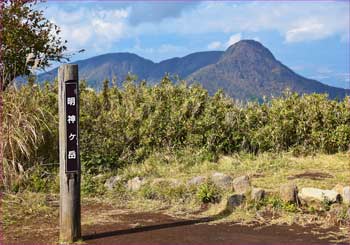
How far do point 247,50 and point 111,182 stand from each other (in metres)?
54.5

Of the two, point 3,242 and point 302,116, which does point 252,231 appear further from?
point 302,116

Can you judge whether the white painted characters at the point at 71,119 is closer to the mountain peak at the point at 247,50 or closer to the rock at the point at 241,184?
the rock at the point at 241,184

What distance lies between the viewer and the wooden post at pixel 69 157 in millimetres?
5750

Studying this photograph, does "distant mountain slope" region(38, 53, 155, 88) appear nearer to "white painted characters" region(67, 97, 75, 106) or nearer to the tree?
the tree

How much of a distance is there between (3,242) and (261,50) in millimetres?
59005

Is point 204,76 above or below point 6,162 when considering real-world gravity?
above

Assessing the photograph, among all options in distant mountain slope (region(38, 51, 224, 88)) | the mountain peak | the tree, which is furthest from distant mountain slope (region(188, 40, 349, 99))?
the tree

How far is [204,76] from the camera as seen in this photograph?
4691 cm

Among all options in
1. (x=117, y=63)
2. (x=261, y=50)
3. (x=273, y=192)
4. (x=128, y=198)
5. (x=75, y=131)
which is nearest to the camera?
(x=75, y=131)

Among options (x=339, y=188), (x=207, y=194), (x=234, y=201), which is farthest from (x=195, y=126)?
(x=339, y=188)

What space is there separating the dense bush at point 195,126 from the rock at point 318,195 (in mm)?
2795

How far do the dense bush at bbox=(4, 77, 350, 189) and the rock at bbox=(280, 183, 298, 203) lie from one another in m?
2.67

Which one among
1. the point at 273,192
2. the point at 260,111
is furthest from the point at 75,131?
the point at 260,111

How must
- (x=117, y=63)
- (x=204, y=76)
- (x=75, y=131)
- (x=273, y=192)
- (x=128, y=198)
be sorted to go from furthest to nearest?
(x=117, y=63) < (x=204, y=76) < (x=128, y=198) < (x=273, y=192) < (x=75, y=131)
